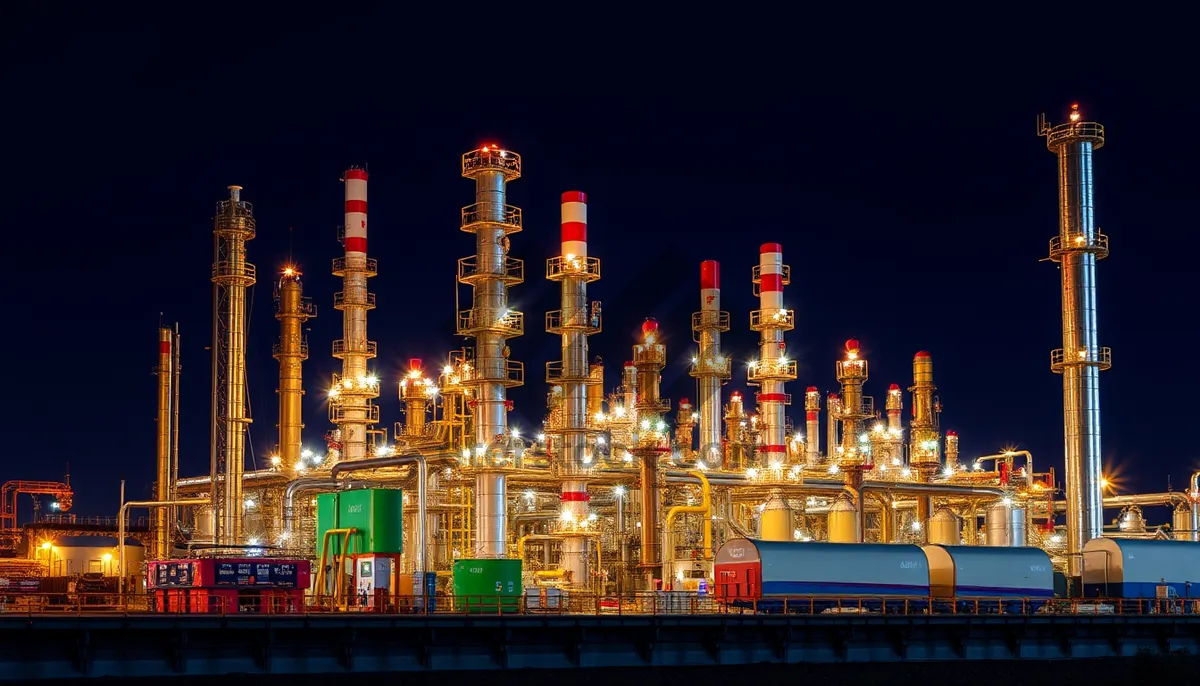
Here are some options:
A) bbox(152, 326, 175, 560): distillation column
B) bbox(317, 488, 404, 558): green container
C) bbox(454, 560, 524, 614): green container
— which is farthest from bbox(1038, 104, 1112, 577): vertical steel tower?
bbox(152, 326, 175, 560): distillation column

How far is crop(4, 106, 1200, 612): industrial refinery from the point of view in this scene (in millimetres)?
53969

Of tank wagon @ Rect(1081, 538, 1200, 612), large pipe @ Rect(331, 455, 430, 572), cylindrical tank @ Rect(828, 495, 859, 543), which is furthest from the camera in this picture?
cylindrical tank @ Rect(828, 495, 859, 543)

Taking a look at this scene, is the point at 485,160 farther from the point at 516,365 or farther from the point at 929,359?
the point at 929,359

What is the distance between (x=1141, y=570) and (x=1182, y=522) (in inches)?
1510

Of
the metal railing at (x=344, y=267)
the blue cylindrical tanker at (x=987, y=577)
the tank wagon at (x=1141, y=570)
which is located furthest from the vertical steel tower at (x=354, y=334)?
the tank wagon at (x=1141, y=570)

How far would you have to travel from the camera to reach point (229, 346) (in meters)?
74.5

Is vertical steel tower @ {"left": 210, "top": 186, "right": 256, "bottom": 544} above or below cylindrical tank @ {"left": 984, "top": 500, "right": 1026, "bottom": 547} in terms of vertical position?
above

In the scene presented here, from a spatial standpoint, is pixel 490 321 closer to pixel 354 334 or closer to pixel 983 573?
pixel 354 334

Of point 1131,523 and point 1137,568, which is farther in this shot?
point 1131,523

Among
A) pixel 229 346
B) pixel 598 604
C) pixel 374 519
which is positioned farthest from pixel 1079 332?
pixel 229 346

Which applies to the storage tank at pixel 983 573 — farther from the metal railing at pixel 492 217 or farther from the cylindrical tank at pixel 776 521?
the metal railing at pixel 492 217

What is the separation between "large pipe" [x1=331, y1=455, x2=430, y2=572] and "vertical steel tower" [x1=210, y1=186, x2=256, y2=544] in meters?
5.19

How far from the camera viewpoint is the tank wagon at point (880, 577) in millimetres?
52625

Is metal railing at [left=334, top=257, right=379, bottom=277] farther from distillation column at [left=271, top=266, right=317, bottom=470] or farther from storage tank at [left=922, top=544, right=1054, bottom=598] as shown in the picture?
storage tank at [left=922, top=544, right=1054, bottom=598]
